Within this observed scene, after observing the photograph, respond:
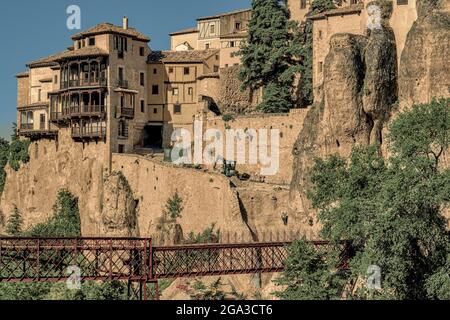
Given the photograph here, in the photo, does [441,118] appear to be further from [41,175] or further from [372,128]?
[41,175]

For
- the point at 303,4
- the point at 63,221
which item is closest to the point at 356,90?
the point at 303,4

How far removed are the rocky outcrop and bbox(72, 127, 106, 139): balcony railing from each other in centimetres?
2344

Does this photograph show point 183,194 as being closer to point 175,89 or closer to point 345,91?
point 345,91

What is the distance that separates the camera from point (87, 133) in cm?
8981

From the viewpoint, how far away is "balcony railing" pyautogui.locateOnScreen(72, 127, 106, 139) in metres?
89.1

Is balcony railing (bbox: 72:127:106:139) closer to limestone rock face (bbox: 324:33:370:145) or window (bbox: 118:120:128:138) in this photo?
window (bbox: 118:120:128:138)

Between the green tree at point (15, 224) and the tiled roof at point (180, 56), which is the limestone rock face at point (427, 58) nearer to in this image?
the tiled roof at point (180, 56)

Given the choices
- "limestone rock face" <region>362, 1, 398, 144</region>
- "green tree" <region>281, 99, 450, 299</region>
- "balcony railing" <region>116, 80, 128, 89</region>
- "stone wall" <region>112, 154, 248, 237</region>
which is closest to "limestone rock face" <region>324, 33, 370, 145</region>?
"limestone rock face" <region>362, 1, 398, 144</region>

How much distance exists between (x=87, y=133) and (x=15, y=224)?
13038 millimetres

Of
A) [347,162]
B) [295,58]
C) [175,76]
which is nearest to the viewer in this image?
[347,162]

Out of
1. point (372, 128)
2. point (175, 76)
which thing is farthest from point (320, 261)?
point (175, 76)

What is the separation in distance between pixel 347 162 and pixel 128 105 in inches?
1128

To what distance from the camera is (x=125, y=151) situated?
296ft

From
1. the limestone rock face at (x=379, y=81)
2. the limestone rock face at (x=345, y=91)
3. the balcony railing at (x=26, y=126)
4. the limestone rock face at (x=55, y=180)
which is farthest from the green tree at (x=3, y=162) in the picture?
the limestone rock face at (x=379, y=81)
